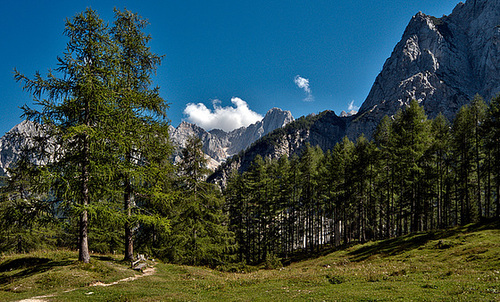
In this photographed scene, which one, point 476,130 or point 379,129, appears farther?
point 379,129

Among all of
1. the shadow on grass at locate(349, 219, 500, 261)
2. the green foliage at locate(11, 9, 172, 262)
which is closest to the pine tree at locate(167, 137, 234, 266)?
the green foliage at locate(11, 9, 172, 262)

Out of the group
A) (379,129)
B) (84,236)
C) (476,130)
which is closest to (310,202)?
(379,129)

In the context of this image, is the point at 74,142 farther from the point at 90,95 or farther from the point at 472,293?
the point at 472,293

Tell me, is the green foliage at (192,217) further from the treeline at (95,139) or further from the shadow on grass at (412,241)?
the shadow on grass at (412,241)

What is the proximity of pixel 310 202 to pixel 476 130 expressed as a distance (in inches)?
995

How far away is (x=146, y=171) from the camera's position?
55.7 feet

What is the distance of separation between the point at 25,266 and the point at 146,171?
9541 millimetres

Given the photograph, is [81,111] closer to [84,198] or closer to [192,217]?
[84,198]

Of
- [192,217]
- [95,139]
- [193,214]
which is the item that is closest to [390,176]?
[193,214]

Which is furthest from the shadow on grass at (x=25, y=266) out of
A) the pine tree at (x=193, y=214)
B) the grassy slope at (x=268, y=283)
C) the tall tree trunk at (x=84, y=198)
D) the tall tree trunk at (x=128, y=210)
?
the pine tree at (x=193, y=214)

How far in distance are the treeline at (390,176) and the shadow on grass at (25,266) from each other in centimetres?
2426

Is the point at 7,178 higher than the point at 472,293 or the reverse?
higher

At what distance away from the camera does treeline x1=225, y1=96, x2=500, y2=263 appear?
1200 inches

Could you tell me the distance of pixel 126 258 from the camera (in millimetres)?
18578
